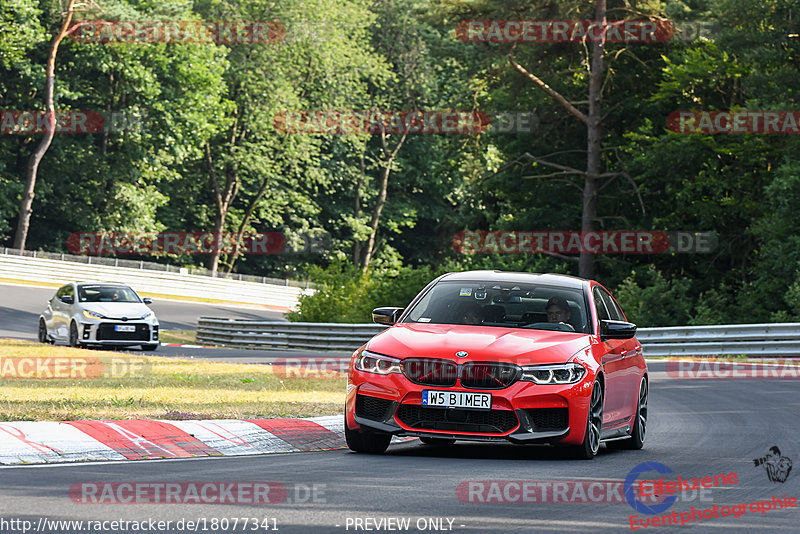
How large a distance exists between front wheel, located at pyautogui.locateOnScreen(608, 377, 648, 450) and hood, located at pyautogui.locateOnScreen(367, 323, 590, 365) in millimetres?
1467

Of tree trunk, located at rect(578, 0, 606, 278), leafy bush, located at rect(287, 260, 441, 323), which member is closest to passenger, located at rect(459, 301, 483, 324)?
leafy bush, located at rect(287, 260, 441, 323)

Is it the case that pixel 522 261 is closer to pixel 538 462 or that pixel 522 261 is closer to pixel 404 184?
pixel 538 462

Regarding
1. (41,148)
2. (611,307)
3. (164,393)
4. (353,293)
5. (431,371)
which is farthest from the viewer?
(41,148)

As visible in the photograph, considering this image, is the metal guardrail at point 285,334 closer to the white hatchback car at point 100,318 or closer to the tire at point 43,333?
the white hatchback car at point 100,318

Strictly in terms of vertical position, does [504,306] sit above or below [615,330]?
above

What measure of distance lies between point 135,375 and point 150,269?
43.7 meters

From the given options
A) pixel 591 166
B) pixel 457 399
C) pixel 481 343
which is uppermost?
pixel 591 166

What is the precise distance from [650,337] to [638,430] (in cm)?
1895

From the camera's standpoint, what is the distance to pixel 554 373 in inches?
397

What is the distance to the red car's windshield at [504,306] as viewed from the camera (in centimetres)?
1120

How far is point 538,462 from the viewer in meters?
10.2

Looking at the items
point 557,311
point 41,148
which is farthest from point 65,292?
point 41,148

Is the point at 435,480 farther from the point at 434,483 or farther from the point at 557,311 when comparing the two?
the point at 557,311

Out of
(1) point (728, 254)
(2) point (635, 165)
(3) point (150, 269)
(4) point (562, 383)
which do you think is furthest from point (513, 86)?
(4) point (562, 383)
